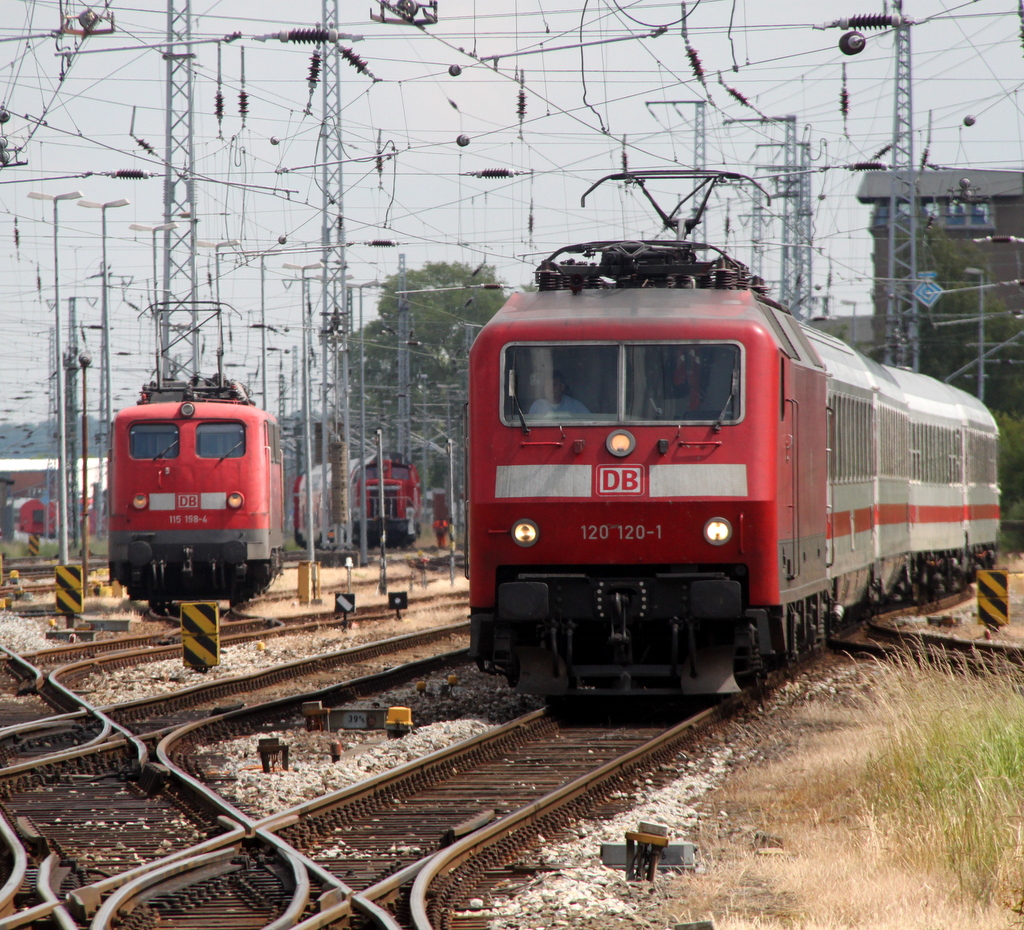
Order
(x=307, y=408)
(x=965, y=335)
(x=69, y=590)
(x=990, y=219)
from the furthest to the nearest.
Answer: (x=990, y=219) < (x=965, y=335) < (x=307, y=408) < (x=69, y=590)

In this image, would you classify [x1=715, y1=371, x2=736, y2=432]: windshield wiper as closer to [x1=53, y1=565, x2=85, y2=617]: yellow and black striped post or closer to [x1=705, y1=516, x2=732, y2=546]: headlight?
[x1=705, y1=516, x2=732, y2=546]: headlight

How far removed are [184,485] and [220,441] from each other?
33.2 inches

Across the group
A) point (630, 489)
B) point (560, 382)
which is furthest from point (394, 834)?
point (560, 382)

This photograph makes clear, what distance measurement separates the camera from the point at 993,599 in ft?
62.2

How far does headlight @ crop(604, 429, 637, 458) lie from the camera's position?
10633 mm

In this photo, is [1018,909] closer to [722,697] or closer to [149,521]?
[722,697]

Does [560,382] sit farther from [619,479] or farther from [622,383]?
[619,479]

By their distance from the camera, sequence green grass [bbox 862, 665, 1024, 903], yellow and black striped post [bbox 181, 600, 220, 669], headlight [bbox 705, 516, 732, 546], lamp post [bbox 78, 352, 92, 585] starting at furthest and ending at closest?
Result: lamp post [bbox 78, 352, 92, 585] < yellow and black striped post [bbox 181, 600, 220, 669] < headlight [bbox 705, 516, 732, 546] < green grass [bbox 862, 665, 1024, 903]

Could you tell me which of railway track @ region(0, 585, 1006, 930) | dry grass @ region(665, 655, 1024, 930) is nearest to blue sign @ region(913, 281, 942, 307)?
railway track @ region(0, 585, 1006, 930)

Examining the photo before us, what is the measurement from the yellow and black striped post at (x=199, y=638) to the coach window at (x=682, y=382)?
619 cm

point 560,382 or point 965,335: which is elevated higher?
point 965,335

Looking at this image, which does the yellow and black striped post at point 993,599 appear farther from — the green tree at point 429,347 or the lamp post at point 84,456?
the green tree at point 429,347

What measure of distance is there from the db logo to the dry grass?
7.11ft

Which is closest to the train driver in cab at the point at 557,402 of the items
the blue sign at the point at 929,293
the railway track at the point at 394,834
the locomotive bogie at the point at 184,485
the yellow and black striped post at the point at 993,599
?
the railway track at the point at 394,834
